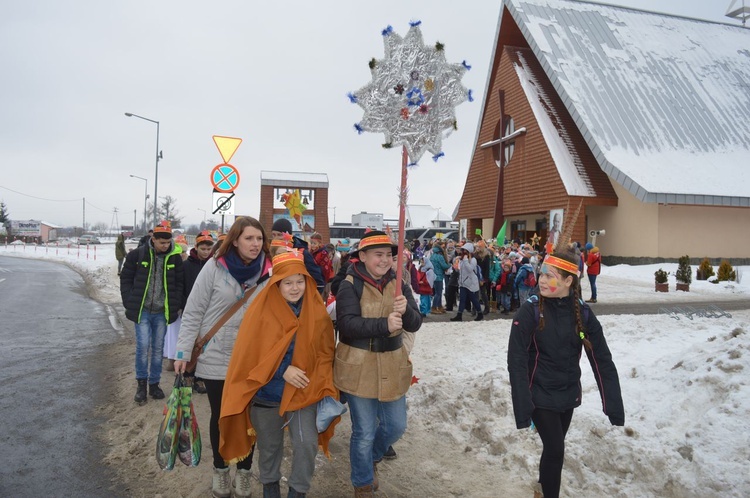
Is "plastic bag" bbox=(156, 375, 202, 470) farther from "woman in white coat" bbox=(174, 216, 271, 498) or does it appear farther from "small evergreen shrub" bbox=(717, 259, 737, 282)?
"small evergreen shrub" bbox=(717, 259, 737, 282)

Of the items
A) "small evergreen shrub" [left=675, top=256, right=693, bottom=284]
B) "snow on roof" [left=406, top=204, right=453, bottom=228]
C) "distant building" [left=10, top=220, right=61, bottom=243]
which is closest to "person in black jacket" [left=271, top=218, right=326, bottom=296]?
"small evergreen shrub" [left=675, top=256, right=693, bottom=284]

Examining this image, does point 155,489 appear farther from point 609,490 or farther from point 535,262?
point 535,262

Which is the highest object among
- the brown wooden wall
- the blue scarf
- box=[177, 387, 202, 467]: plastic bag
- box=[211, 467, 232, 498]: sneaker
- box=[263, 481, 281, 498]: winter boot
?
the brown wooden wall

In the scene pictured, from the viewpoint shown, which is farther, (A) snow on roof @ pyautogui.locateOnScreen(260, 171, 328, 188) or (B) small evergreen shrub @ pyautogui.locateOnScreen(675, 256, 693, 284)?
(A) snow on roof @ pyautogui.locateOnScreen(260, 171, 328, 188)

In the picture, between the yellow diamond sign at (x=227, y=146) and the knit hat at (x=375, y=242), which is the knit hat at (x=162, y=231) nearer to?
the knit hat at (x=375, y=242)

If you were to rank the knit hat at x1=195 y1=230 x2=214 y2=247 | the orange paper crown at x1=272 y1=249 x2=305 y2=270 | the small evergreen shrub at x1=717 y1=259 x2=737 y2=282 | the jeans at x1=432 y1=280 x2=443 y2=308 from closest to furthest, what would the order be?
the orange paper crown at x1=272 y1=249 x2=305 y2=270, the knit hat at x1=195 y1=230 x2=214 y2=247, the jeans at x1=432 y1=280 x2=443 y2=308, the small evergreen shrub at x1=717 y1=259 x2=737 y2=282

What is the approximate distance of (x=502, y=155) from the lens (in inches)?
1186

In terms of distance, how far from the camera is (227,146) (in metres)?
9.28

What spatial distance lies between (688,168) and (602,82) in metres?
6.22

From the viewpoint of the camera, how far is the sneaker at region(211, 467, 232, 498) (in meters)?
3.71

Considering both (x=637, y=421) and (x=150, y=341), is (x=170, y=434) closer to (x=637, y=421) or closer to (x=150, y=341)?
(x=150, y=341)

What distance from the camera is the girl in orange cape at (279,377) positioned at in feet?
10.7

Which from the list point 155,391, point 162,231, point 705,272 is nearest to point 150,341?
point 155,391

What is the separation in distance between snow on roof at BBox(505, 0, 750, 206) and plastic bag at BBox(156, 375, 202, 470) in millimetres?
22618
